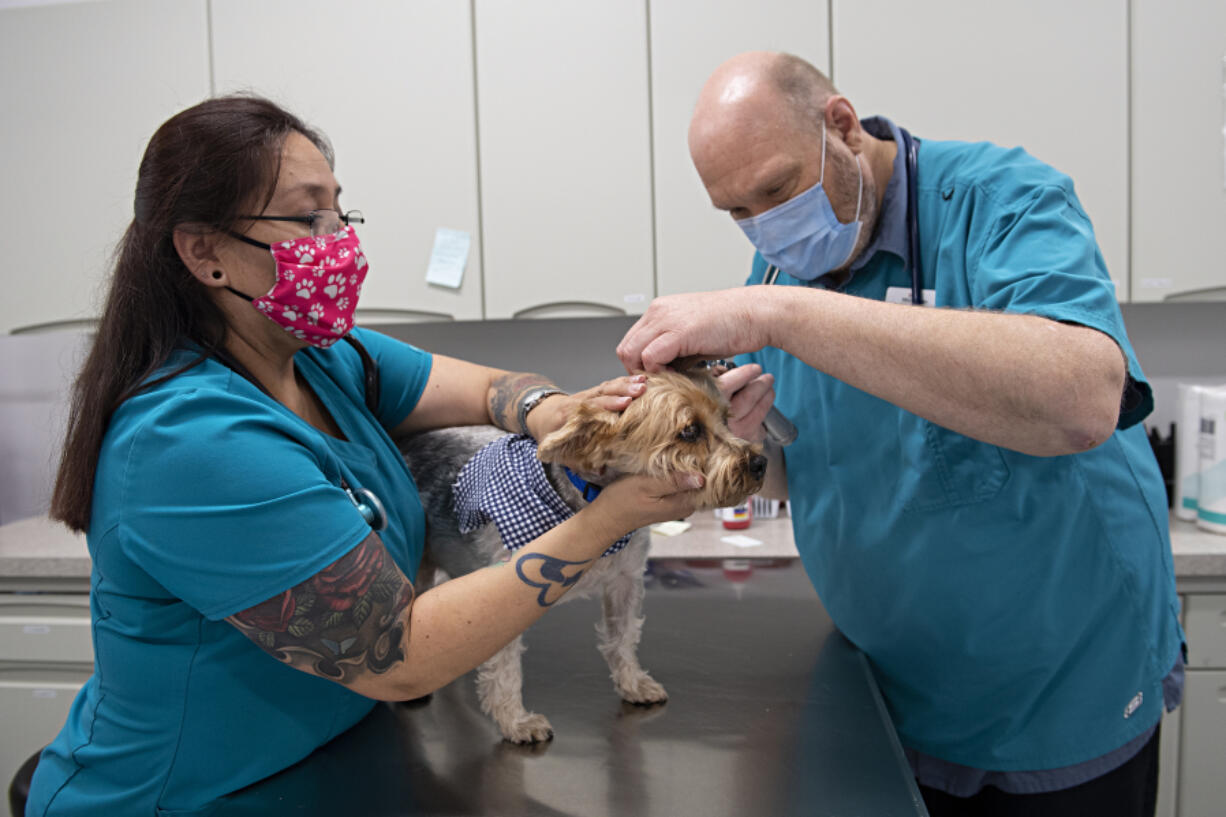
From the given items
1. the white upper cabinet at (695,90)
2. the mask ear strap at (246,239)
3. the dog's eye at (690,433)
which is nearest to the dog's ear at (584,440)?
the dog's eye at (690,433)

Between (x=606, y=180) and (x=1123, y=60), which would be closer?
(x=1123, y=60)

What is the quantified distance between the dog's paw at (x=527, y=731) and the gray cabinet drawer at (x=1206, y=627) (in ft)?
6.28

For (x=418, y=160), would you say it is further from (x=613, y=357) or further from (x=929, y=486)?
(x=929, y=486)

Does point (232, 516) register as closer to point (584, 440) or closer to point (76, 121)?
point (584, 440)

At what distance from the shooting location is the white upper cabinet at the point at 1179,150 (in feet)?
7.89

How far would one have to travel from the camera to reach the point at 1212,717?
2285 millimetres

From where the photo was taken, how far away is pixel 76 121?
2.88m

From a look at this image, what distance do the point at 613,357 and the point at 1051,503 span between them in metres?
2.16

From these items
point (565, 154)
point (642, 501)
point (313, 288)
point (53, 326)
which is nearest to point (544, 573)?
point (642, 501)

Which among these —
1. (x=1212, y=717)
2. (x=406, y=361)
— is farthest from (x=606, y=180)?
(x=1212, y=717)

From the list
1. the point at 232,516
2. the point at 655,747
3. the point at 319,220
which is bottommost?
the point at 655,747

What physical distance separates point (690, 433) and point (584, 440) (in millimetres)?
157

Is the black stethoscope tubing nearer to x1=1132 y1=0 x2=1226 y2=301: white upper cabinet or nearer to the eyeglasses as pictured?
the eyeglasses

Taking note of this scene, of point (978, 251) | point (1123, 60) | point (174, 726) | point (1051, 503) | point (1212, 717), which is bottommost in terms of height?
point (1212, 717)
